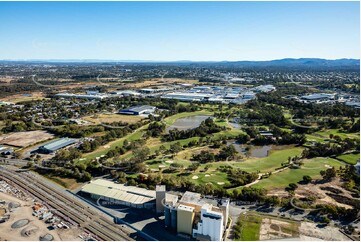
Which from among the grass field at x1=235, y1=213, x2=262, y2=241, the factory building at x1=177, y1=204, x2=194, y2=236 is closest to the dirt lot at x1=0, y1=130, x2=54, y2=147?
the factory building at x1=177, y1=204, x2=194, y2=236

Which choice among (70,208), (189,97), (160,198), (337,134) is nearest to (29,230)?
(70,208)

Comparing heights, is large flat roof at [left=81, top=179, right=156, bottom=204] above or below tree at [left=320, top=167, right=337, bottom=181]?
below

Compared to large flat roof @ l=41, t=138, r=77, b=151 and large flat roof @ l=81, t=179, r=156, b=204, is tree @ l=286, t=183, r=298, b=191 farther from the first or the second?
large flat roof @ l=41, t=138, r=77, b=151

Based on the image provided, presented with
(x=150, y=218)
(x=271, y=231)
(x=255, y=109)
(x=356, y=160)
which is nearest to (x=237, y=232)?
(x=271, y=231)

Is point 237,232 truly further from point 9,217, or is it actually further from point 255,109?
point 255,109

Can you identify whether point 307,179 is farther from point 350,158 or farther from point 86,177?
point 86,177

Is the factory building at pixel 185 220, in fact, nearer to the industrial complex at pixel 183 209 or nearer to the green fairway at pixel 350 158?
the industrial complex at pixel 183 209
